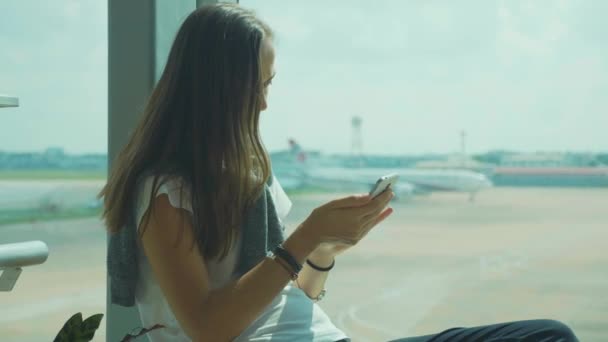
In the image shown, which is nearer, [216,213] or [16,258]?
[216,213]

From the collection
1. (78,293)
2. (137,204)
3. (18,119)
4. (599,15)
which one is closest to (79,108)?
(18,119)

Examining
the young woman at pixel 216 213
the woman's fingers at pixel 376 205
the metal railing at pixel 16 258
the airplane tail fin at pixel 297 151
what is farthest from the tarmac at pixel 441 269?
the woman's fingers at pixel 376 205

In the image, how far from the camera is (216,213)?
0.92 meters

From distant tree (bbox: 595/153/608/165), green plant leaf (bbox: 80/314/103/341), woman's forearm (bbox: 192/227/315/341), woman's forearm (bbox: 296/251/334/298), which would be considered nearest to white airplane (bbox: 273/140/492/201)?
distant tree (bbox: 595/153/608/165)

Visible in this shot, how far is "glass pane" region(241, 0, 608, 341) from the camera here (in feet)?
5.39

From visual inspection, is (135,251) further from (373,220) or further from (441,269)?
(441,269)

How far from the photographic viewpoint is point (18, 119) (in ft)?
5.57

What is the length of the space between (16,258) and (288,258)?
1.47 ft

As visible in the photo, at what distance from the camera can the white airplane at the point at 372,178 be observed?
1.75 metres

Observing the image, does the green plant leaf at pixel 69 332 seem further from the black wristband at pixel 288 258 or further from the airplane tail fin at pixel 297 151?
the airplane tail fin at pixel 297 151

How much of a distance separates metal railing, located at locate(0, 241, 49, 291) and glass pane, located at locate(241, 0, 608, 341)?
2.52 ft

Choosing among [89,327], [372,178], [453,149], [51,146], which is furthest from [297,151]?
[89,327]

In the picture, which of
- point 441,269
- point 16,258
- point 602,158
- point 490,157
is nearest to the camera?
point 16,258

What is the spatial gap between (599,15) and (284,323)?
1.04 metres
